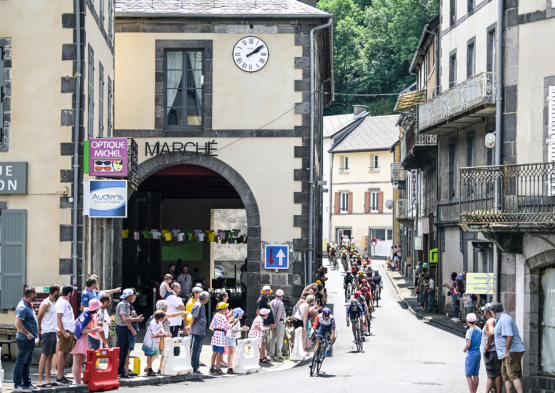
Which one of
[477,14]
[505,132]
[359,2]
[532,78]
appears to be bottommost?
[505,132]

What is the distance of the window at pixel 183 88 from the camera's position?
2334cm

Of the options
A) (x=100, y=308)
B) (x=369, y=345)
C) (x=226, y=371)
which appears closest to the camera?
(x=100, y=308)

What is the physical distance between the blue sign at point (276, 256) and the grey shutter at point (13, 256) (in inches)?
306

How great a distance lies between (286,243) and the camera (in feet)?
75.2

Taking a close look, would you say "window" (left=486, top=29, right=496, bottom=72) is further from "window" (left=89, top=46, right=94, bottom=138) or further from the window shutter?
the window shutter

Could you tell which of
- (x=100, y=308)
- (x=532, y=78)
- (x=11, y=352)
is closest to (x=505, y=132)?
(x=532, y=78)

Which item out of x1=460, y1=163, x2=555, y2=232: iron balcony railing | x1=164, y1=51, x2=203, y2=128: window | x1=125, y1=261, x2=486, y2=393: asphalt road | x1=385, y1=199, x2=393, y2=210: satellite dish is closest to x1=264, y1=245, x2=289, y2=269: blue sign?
x1=125, y1=261, x2=486, y2=393: asphalt road

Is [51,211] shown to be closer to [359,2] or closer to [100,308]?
[100,308]

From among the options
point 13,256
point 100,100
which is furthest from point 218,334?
point 100,100

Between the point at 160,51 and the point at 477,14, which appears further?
the point at 477,14

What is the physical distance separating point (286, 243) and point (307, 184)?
5.58ft

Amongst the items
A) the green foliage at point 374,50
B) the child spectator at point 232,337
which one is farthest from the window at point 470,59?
the green foliage at point 374,50

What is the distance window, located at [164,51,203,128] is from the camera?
23.3 metres

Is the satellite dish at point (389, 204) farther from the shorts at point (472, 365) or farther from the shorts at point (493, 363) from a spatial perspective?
the shorts at point (472, 365)
